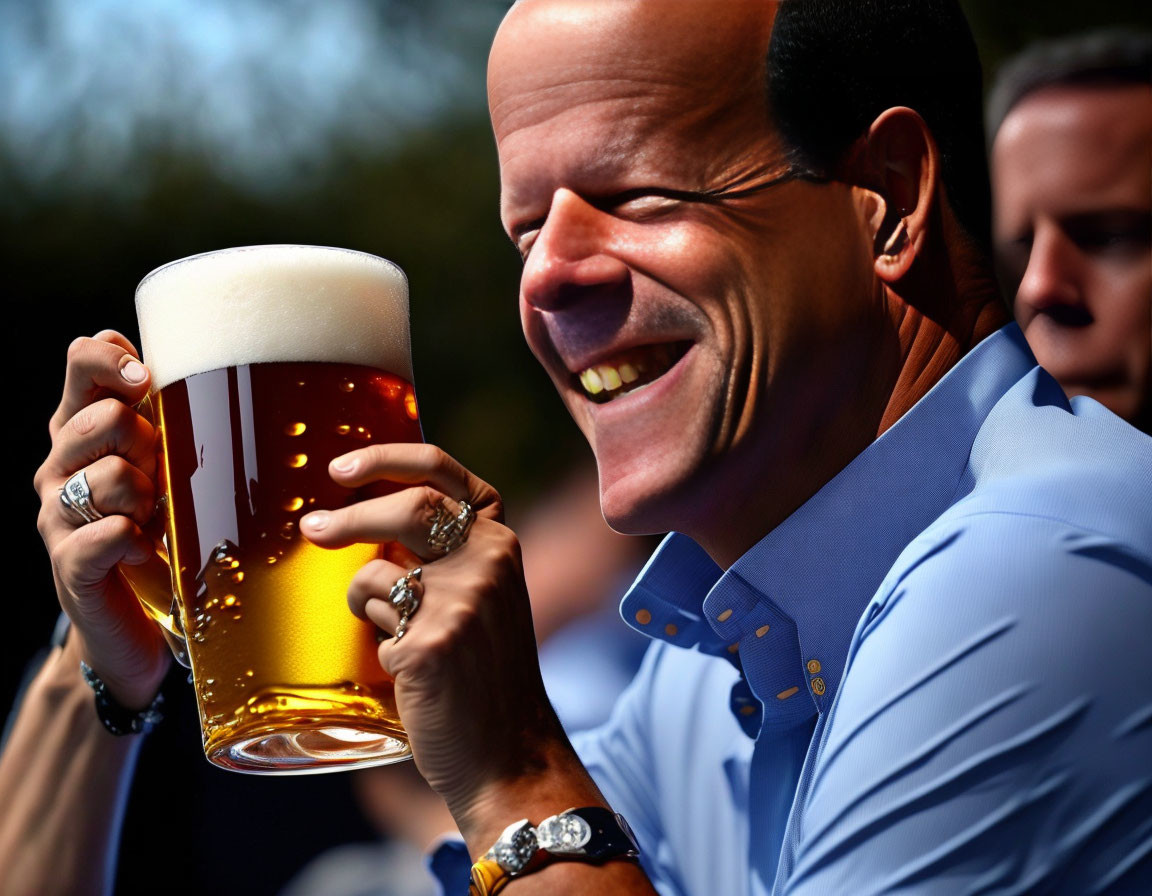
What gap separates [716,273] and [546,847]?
51 cm

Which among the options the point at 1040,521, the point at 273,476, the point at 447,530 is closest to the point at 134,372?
the point at 273,476

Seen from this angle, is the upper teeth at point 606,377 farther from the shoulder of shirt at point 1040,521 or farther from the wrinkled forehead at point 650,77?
the shoulder of shirt at point 1040,521

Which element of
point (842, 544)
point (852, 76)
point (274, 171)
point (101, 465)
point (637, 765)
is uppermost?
point (274, 171)

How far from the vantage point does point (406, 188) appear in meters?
4.88

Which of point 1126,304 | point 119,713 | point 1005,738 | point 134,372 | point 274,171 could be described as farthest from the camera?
point 274,171

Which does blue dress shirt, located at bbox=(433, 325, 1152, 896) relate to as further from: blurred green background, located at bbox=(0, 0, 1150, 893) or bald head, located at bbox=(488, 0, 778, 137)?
blurred green background, located at bbox=(0, 0, 1150, 893)

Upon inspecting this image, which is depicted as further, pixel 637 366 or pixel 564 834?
pixel 637 366

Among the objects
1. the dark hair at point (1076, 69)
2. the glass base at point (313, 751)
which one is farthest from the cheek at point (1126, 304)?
the glass base at point (313, 751)

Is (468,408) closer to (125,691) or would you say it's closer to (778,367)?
(125,691)

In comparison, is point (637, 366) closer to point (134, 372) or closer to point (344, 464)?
point (344, 464)

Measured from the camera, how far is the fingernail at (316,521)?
0.96 meters

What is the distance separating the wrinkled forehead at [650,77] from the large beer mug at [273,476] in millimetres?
246

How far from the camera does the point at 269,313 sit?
106cm

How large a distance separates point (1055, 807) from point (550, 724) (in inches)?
15.8
